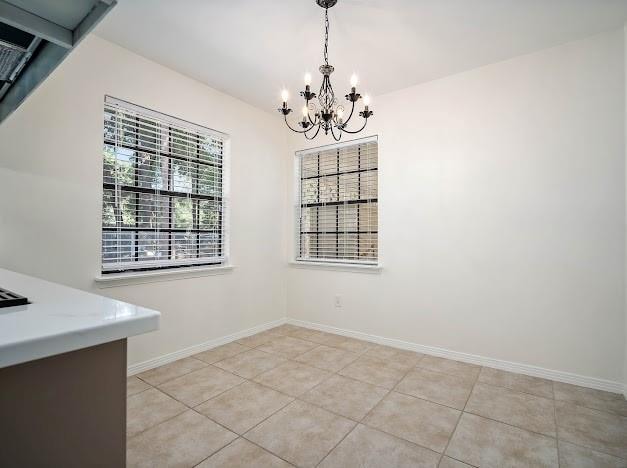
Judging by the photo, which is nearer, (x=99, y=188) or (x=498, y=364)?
(x=99, y=188)

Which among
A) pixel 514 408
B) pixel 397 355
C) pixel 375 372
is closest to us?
pixel 514 408

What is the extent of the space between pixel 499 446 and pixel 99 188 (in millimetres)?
3088

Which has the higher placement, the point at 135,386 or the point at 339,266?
the point at 339,266

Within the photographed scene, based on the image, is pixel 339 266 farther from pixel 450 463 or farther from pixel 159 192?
pixel 450 463

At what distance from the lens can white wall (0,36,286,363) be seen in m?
2.12

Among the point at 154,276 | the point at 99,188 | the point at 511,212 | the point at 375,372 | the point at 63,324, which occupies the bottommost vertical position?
the point at 375,372

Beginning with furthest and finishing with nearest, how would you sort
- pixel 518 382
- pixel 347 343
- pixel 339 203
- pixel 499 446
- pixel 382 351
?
pixel 339 203, pixel 347 343, pixel 382 351, pixel 518 382, pixel 499 446

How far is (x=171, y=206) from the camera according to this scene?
2.97 m

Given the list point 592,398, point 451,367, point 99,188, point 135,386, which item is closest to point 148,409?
point 135,386

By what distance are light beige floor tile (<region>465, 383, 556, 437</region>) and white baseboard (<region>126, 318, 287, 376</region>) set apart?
2276 millimetres

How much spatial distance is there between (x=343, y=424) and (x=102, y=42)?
318 centimetres

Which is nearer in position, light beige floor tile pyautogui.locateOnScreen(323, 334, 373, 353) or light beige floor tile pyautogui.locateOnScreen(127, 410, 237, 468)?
light beige floor tile pyautogui.locateOnScreen(127, 410, 237, 468)

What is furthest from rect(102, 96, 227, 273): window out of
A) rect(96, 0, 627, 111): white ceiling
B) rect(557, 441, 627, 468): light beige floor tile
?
rect(557, 441, 627, 468): light beige floor tile

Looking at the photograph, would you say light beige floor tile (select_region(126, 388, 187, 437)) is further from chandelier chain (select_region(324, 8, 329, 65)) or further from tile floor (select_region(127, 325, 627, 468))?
chandelier chain (select_region(324, 8, 329, 65))
